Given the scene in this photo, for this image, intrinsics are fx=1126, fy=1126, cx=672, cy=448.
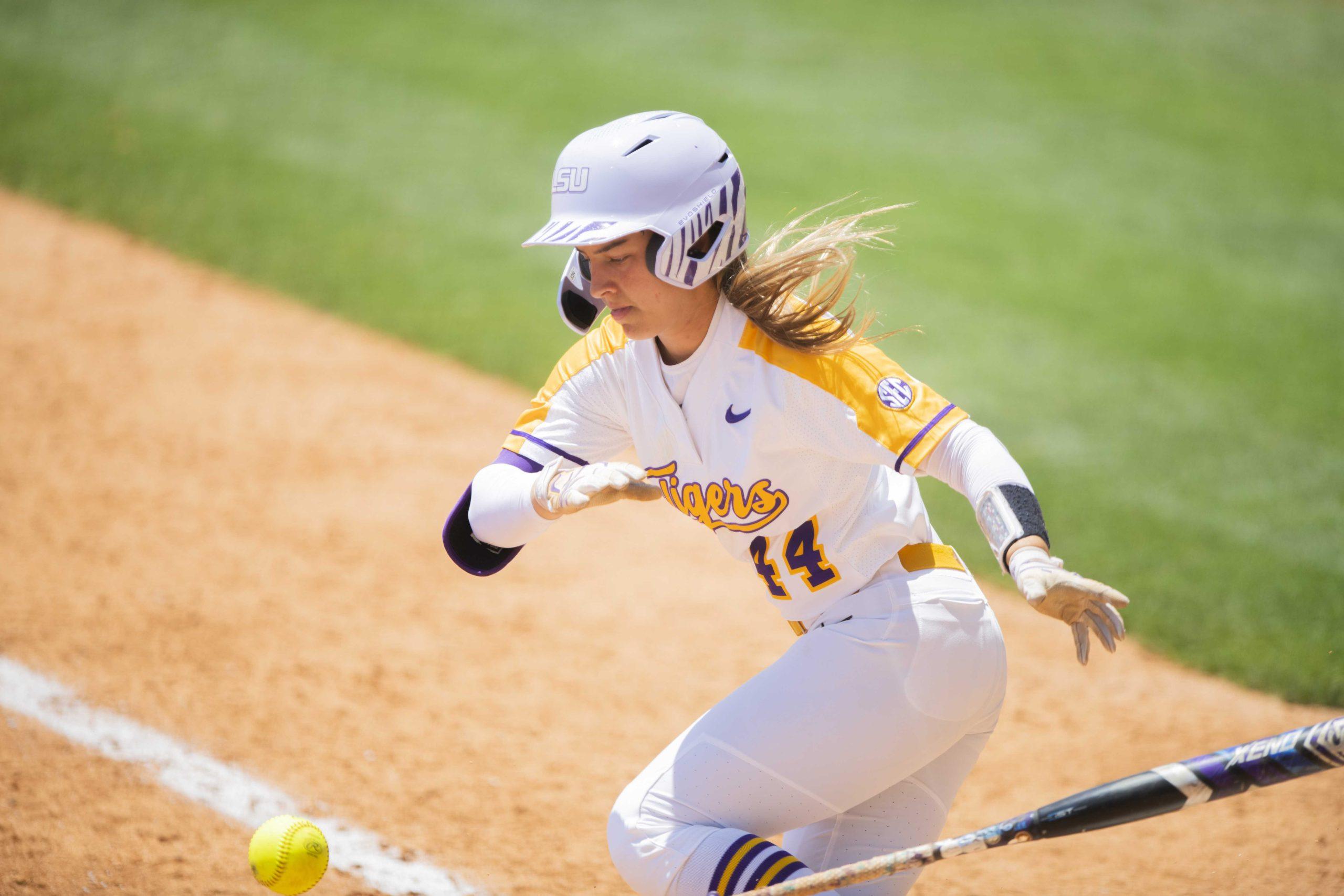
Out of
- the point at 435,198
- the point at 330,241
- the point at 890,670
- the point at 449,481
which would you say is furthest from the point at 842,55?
the point at 890,670

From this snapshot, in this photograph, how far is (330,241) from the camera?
8594 mm

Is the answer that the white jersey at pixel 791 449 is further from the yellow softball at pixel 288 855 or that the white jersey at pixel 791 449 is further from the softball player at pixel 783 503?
the yellow softball at pixel 288 855

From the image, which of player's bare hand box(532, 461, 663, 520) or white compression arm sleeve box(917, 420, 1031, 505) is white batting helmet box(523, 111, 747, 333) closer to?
player's bare hand box(532, 461, 663, 520)

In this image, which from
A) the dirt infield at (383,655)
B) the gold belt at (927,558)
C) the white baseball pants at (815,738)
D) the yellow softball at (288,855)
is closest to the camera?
the white baseball pants at (815,738)

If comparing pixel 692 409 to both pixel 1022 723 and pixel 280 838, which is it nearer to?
pixel 280 838

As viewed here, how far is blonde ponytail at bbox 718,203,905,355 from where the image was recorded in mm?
2580

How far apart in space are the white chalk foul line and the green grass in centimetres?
337

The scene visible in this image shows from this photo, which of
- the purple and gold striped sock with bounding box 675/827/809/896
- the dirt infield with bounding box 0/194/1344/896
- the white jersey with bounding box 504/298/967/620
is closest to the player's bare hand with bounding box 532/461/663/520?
the white jersey with bounding box 504/298/967/620

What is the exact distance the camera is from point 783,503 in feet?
8.49

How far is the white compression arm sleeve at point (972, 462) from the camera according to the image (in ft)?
7.93

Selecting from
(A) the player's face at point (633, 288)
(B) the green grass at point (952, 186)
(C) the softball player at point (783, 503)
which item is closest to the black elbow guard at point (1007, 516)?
(C) the softball player at point (783, 503)

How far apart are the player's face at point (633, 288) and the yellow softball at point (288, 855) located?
1619 millimetres

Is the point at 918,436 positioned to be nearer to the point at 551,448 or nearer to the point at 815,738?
the point at 815,738

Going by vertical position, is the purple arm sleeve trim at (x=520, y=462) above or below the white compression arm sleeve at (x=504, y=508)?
above
